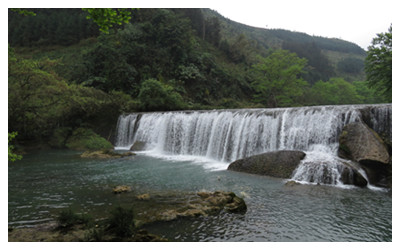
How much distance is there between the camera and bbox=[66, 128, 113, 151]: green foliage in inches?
761

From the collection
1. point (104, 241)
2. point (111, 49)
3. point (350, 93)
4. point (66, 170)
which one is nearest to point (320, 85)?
point (350, 93)

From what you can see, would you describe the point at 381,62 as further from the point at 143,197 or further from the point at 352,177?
the point at 143,197

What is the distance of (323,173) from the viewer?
877cm

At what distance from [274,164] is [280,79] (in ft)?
78.3

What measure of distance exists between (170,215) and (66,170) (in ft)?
25.6

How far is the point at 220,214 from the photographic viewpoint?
569 centimetres

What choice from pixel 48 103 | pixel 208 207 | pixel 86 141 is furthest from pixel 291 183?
pixel 86 141

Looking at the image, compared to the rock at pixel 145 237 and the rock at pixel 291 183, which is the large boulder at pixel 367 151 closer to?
the rock at pixel 291 183

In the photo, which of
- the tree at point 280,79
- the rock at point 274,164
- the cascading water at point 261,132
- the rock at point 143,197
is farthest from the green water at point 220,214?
the tree at point 280,79

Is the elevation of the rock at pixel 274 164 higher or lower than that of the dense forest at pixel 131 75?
lower

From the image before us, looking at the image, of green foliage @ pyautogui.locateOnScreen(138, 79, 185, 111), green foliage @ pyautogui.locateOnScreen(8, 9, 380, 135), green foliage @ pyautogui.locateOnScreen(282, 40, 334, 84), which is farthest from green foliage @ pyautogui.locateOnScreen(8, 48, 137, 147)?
green foliage @ pyautogui.locateOnScreen(282, 40, 334, 84)

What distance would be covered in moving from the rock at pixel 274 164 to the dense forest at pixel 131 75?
12.3 metres

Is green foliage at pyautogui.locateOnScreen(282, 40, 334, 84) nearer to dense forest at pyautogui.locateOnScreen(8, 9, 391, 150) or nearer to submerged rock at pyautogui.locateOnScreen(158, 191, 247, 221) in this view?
dense forest at pyautogui.locateOnScreen(8, 9, 391, 150)

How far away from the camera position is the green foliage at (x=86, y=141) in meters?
19.3
